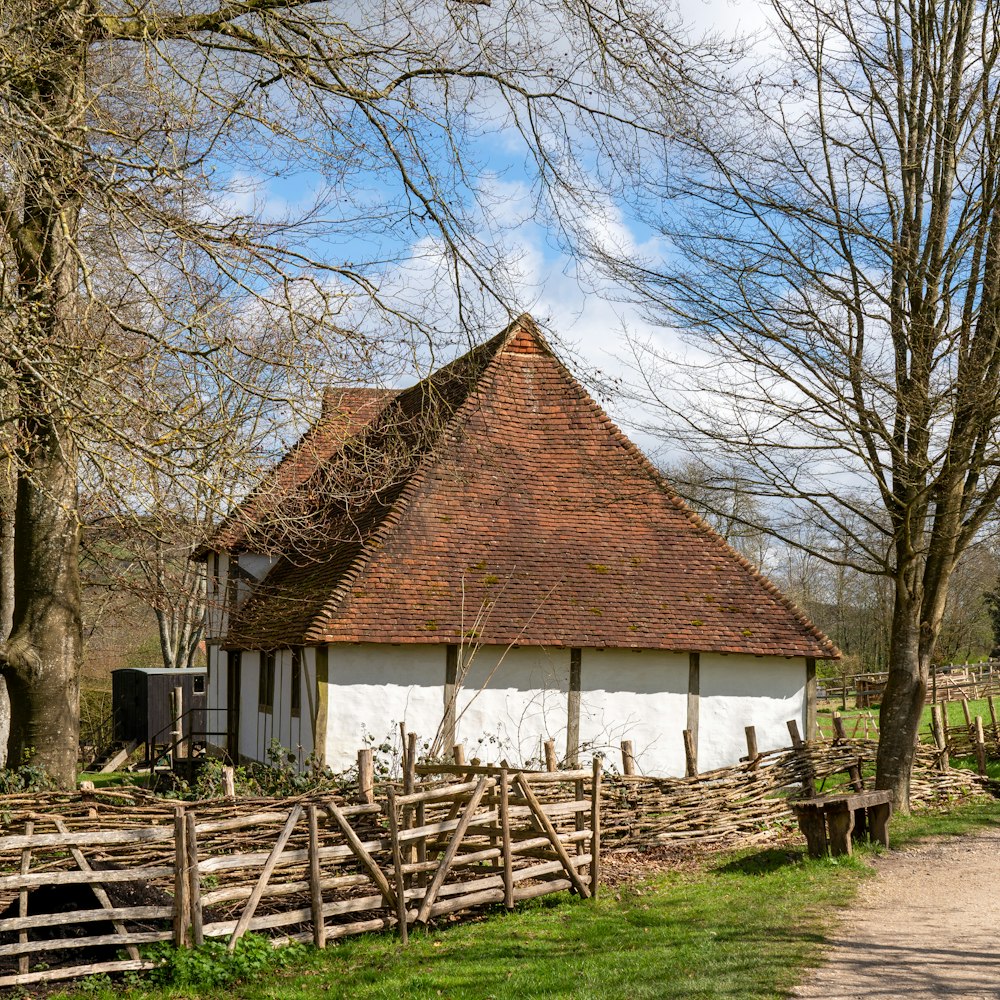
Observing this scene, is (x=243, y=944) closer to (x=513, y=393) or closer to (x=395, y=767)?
(x=395, y=767)

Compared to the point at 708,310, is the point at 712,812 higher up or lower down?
lower down

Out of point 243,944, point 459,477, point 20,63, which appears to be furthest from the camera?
point 459,477

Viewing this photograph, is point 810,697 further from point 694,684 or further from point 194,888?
point 194,888

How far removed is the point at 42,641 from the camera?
1140cm

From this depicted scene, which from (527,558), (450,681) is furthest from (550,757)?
(527,558)

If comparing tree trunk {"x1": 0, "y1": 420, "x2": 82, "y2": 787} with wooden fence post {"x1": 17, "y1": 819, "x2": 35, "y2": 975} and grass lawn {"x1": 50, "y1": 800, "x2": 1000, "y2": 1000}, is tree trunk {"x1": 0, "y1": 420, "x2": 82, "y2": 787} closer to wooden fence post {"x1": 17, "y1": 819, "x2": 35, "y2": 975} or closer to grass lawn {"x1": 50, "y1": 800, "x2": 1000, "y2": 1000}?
wooden fence post {"x1": 17, "y1": 819, "x2": 35, "y2": 975}

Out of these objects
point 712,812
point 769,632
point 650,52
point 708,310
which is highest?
point 650,52

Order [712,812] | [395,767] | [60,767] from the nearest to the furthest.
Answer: [60,767] → [712,812] → [395,767]

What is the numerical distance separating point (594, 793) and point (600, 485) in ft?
28.8

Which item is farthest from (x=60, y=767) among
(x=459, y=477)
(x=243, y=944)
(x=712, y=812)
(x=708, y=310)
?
(x=708, y=310)

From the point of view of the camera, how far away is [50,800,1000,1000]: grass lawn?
7.65 m

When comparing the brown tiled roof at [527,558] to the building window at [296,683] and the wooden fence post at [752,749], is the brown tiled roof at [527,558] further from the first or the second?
the wooden fence post at [752,749]

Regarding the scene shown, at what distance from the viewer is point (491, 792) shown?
35.4ft

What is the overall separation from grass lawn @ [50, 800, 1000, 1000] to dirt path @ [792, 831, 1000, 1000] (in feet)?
0.80
